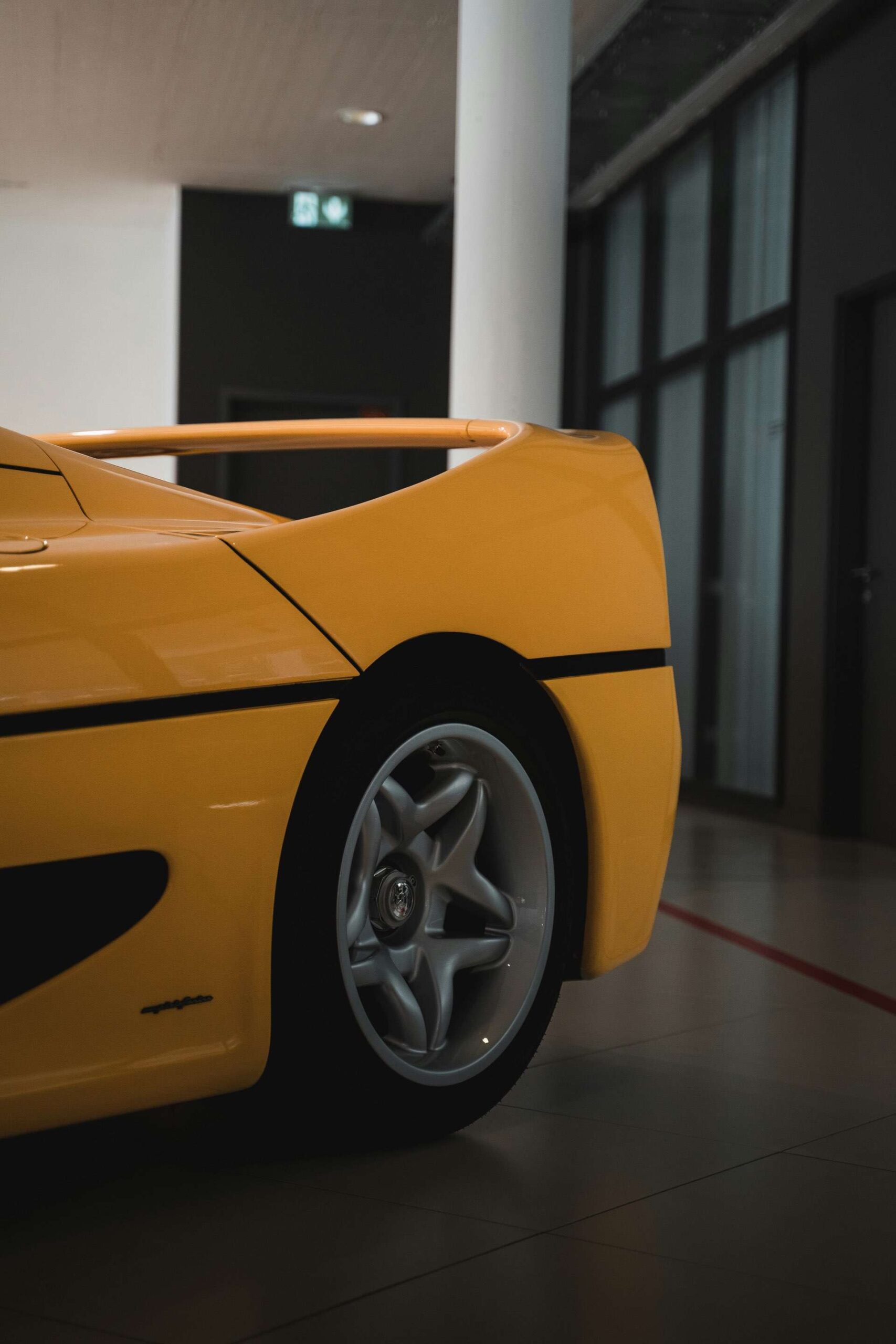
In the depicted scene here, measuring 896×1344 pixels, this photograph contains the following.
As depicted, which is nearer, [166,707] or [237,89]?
[166,707]

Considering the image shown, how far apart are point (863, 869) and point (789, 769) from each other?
139 centimetres

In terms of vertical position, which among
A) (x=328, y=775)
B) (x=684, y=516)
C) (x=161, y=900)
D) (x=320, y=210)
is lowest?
(x=161, y=900)

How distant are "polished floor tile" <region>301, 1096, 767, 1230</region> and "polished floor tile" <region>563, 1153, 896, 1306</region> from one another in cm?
5

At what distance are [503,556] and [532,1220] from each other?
2.74 feet

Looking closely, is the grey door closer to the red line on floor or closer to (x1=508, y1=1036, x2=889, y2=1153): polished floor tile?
the red line on floor

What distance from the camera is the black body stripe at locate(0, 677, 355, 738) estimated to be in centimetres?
138

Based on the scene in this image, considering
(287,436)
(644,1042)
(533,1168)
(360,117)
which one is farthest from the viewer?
(360,117)

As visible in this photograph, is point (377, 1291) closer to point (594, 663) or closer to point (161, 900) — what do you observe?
point (161, 900)

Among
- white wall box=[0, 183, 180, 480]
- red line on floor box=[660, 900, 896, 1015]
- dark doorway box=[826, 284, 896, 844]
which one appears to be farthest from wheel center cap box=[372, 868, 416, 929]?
white wall box=[0, 183, 180, 480]

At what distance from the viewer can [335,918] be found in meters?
1.67

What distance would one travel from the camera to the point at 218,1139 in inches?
74.7

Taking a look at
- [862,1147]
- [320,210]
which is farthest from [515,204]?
[320,210]

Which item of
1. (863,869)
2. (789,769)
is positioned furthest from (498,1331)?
(789,769)

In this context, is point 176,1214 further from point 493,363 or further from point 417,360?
point 417,360
